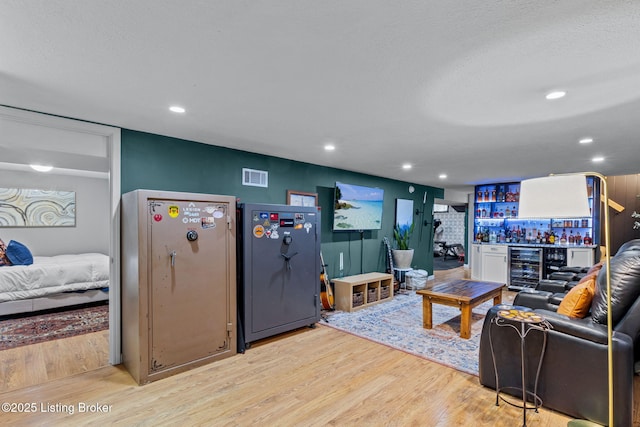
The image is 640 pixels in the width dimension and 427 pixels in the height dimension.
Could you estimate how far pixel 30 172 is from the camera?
5660 millimetres

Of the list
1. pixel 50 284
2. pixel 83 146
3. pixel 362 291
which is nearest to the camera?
pixel 83 146

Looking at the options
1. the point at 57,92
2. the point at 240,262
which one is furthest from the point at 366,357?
the point at 57,92

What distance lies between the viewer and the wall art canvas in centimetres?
542

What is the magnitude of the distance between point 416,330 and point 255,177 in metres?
2.80

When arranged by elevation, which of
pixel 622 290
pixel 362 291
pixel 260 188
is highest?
pixel 260 188

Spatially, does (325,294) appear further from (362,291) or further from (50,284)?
(50,284)

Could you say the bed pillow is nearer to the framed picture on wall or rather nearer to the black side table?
the framed picture on wall

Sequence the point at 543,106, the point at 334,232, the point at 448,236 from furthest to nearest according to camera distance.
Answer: the point at 448,236 → the point at 334,232 → the point at 543,106

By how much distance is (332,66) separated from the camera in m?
1.85

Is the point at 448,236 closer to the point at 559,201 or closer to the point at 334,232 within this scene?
the point at 334,232

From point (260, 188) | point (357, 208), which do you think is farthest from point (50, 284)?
point (357, 208)

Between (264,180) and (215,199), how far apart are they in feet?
4.16

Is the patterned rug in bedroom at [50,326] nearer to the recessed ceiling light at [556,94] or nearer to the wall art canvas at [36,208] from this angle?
the wall art canvas at [36,208]

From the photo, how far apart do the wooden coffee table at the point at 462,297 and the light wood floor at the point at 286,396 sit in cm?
88
